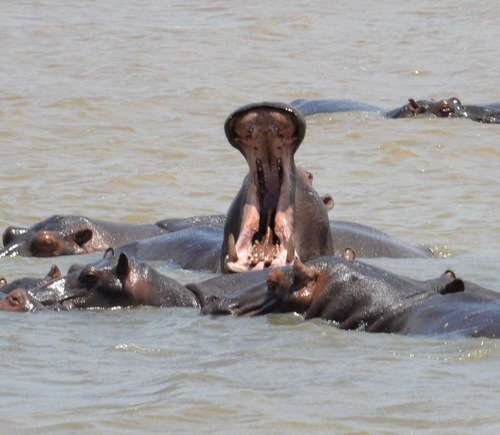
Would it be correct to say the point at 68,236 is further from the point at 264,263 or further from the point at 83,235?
the point at 264,263

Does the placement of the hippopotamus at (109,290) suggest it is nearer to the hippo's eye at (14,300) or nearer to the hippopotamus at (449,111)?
the hippo's eye at (14,300)

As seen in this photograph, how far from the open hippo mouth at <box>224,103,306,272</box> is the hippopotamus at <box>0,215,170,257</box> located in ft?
6.15

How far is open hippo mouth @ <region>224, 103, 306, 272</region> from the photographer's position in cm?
832

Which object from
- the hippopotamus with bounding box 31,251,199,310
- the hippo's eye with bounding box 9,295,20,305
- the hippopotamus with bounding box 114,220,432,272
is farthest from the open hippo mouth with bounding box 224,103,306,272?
the hippo's eye with bounding box 9,295,20,305

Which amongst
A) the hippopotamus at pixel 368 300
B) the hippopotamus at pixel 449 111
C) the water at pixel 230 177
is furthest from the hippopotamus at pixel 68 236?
the hippopotamus at pixel 449 111

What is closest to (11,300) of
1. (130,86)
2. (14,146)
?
(14,146)

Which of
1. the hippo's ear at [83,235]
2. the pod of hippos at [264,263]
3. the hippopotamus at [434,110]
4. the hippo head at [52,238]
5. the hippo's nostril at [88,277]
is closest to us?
the pod of hippos at [264,263]

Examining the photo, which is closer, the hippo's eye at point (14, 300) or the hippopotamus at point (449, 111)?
the hippo's eye at point (14, 300)

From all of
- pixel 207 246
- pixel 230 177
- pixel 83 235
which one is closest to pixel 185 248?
pixel 207 246

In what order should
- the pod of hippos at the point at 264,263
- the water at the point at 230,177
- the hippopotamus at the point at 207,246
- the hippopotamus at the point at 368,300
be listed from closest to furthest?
the water at the point at 230,177, the hippopotamus at the point at 368,300, the pod of hippos at the point at 264,263, the hippopotamus at the point at 207,246

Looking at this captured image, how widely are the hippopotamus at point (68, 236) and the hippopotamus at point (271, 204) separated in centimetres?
185

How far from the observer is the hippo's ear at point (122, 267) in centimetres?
709

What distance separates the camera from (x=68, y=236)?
10297mm

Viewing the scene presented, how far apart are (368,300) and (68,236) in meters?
4.13
